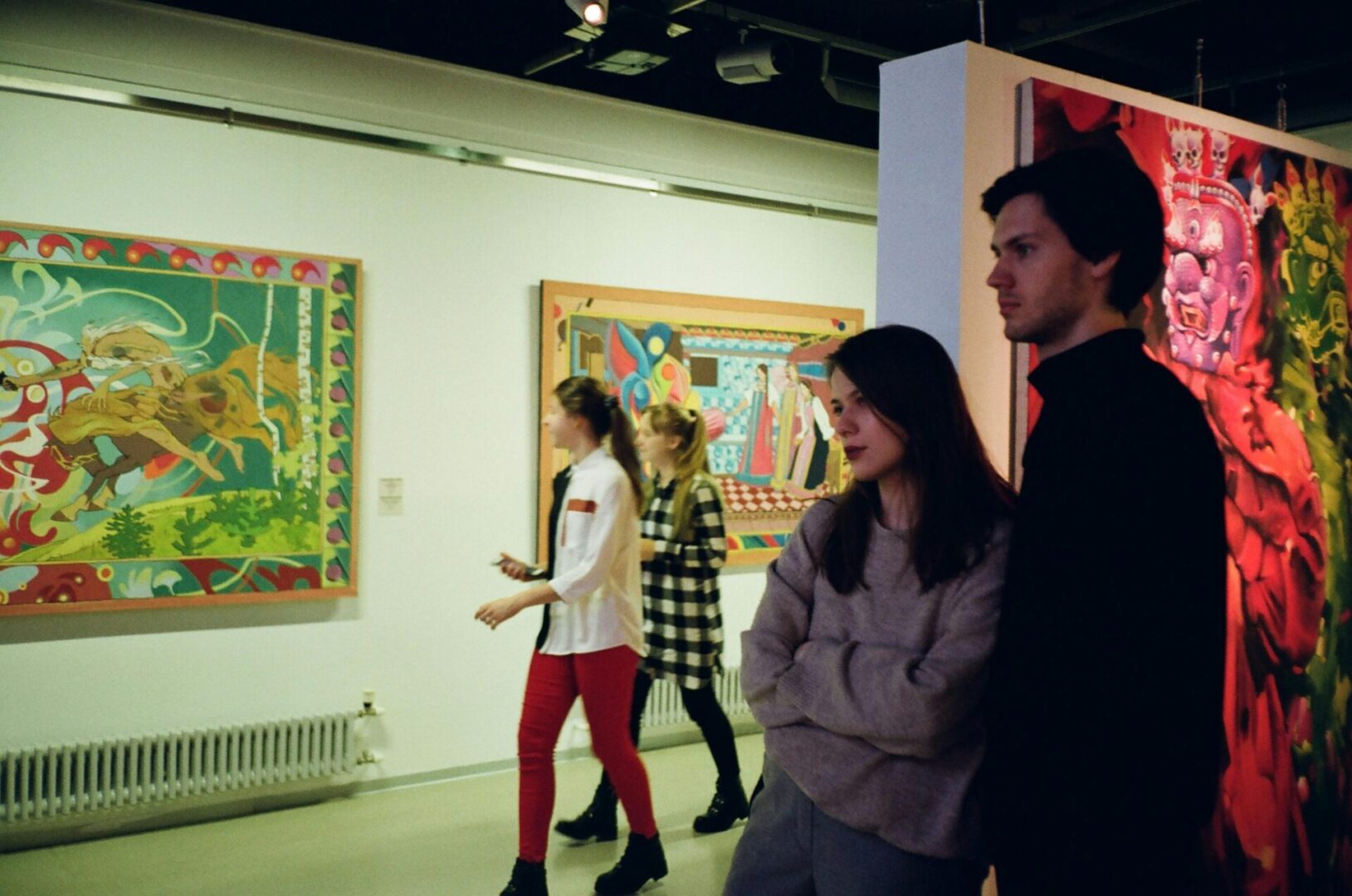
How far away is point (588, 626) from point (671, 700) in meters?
2.49

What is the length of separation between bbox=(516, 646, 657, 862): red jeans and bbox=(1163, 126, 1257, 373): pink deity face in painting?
6.19 ft

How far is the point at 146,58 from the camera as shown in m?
4.39

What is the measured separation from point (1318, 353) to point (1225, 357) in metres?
0.49

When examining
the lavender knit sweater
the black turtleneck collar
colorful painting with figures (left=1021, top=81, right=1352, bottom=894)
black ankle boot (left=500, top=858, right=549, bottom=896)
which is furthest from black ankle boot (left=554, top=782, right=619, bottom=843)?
the black turtleneck collar

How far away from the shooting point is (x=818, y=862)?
178 centimetres

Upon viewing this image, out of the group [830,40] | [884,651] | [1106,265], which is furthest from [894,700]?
[830,40]

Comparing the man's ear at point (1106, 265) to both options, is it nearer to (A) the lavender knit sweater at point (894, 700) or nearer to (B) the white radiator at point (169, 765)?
(A) the lavender knit sweater at point (894, 700)

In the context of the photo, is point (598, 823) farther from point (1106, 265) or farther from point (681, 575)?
point (1106, 265)

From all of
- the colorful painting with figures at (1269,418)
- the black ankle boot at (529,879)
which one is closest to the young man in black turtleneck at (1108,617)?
the colorful painting with figures at (1269,418)

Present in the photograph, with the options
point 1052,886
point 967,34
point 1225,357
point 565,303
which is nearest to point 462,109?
point 565,303

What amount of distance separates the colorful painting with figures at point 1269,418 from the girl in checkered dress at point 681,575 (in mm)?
1989

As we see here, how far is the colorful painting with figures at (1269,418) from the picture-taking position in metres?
2.71

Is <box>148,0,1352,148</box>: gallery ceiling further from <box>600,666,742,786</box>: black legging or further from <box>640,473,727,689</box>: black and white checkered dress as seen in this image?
<box>600,666,742,786</box>: black legging

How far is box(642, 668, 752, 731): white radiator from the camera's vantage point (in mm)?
5797
